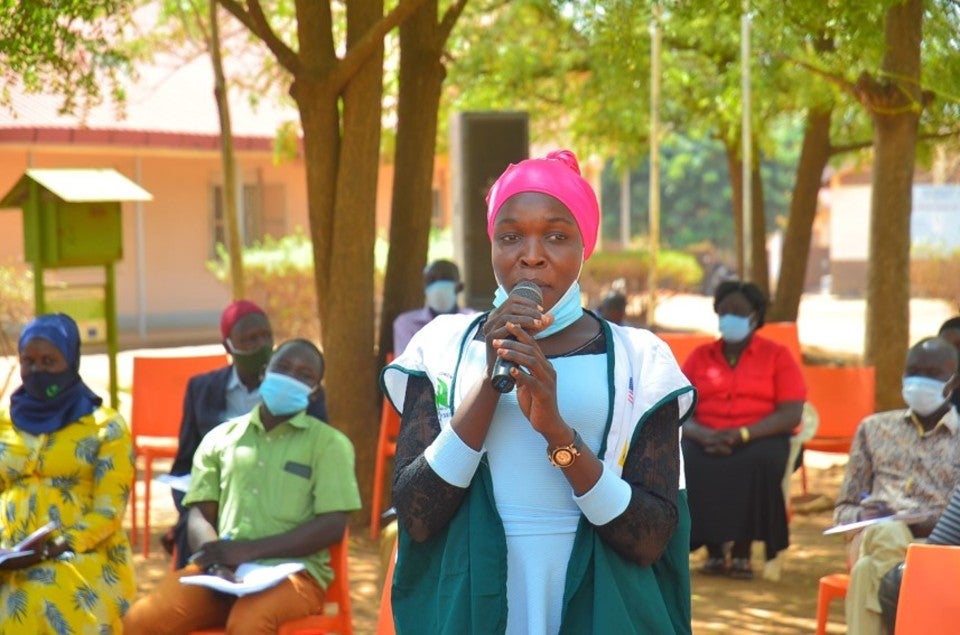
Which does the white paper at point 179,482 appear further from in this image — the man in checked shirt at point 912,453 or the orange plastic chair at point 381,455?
the man in checked shirt at point 912,453

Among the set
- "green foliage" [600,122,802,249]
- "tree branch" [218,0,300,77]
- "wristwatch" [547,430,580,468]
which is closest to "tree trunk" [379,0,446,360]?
"tree branch" [218,0,300,77]

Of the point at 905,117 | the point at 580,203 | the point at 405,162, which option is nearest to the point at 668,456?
the point at 580,203

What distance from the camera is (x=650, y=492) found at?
8.55ft

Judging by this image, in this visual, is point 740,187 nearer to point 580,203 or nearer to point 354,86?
point 354,86

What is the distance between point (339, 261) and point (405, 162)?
45.2 inches

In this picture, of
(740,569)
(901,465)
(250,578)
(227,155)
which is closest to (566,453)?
(250,578)

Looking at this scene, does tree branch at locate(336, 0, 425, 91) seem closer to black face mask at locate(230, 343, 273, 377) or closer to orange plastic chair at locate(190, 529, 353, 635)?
black face mask at locate(230, 343, 273, 377)

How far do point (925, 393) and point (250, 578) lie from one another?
109 inches

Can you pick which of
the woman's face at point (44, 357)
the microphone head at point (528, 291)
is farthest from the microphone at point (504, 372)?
the woman's face at point (44, 357)

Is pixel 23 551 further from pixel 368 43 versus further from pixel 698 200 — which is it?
pixel 698 200

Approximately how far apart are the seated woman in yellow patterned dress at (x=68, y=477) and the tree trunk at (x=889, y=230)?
6106 mm

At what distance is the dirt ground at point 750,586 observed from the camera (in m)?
7.02

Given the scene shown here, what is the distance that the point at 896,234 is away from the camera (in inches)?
405

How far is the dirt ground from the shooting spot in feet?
23.0
